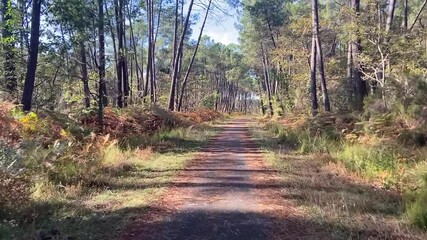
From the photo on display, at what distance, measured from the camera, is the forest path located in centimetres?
518

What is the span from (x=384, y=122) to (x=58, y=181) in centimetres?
937

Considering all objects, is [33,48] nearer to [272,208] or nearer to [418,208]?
[272,208]

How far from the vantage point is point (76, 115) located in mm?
14141

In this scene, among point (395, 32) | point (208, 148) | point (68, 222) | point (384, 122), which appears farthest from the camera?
point (395, 32)

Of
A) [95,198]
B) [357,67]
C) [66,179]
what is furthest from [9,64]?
[357,67]

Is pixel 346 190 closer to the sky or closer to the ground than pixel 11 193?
closer to the ground

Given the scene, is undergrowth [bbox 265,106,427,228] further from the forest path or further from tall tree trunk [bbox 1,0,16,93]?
→ tall tree trunk [bbox 1,0,16,93]

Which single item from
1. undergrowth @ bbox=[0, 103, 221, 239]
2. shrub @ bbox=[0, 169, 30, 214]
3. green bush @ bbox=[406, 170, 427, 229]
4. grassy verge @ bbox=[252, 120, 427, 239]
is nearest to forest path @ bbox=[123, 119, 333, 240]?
grassy verge @ bbox=[252, 120, 427, 239]

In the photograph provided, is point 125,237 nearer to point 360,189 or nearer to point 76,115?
point 360,189

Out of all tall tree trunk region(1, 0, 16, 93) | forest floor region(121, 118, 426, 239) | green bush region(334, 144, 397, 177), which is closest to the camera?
forest floor region(121, 118, 426, 239)

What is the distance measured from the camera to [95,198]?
6820 mm

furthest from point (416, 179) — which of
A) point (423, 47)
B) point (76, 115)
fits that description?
point (423, 47)

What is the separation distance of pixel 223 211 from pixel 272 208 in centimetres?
85

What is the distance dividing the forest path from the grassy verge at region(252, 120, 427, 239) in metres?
0.30
